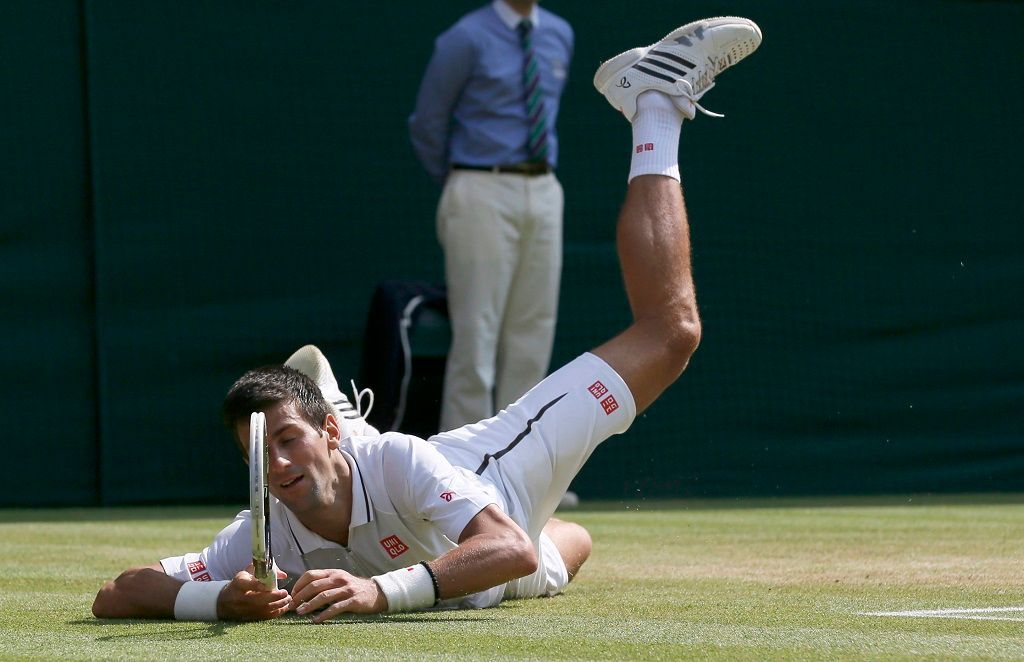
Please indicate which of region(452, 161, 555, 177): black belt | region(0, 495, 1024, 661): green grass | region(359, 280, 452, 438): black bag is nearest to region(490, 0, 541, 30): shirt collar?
region(452, 161, 555, 177): black belt

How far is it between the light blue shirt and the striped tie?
0.02m

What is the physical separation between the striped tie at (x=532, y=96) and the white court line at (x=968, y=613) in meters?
4.34

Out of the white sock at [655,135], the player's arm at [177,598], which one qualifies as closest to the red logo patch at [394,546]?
the player's arm at [177,598]

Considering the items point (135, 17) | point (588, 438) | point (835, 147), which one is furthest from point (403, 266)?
point (588, 438)

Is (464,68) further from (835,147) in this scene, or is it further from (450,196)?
(835,147)

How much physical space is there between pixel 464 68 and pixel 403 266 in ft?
3.95

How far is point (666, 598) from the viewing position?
394 centimetres

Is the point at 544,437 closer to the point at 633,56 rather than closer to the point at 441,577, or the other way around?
the point at 441,577

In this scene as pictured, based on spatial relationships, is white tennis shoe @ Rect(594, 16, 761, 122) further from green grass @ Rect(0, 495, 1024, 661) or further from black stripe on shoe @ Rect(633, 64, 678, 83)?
green grass @ Rect(0, 495, 1024, 661)

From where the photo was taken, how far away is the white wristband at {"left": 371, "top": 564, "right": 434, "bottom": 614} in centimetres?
340

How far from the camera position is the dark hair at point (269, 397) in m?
3.58

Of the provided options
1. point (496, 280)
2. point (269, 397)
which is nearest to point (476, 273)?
point (496, 280)

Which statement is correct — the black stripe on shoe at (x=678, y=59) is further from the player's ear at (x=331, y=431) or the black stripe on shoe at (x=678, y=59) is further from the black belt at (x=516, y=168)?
the black belt at (x=516, y=168)

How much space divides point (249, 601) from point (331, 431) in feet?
1.66
